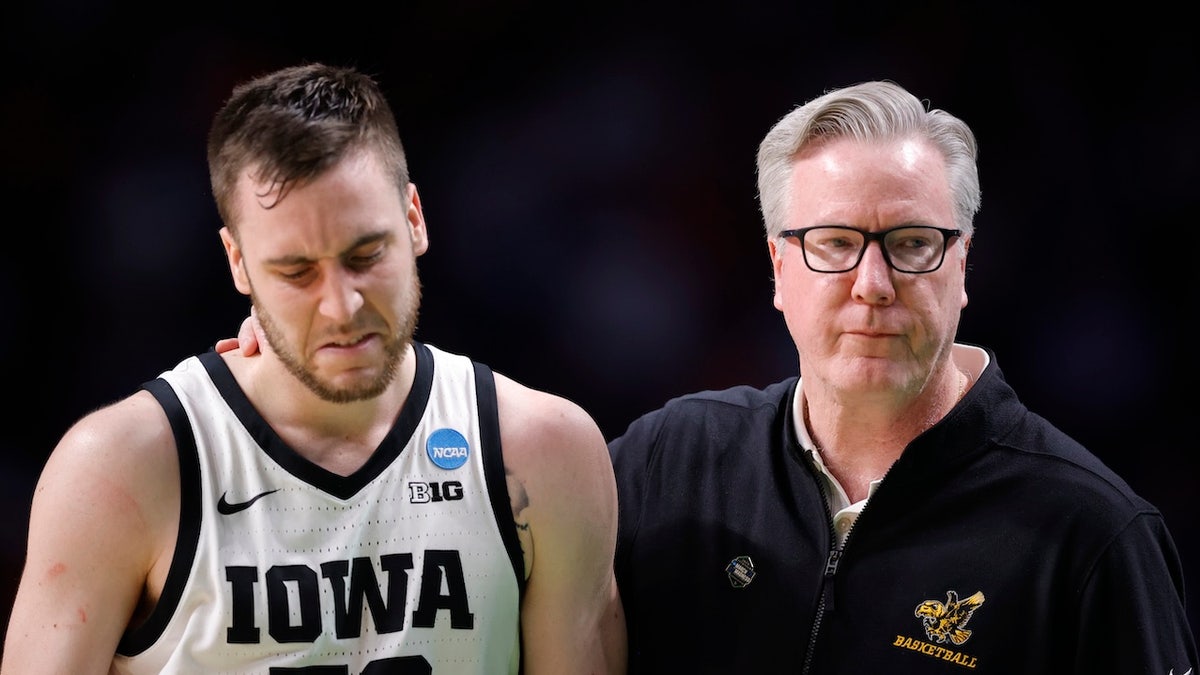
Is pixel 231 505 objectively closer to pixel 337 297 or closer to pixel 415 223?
pixel 337 297

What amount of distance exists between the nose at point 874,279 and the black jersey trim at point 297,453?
89 cm

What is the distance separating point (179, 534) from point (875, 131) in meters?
1.51

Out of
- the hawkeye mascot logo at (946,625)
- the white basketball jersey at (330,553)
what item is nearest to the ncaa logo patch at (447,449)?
the white basketball jersey at (330,553)

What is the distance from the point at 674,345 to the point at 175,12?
75.3 inches

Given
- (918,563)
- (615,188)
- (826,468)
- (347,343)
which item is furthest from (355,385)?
(615,188)

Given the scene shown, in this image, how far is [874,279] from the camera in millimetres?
2521

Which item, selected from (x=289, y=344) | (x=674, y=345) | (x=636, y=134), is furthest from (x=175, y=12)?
(x=289, y=344)

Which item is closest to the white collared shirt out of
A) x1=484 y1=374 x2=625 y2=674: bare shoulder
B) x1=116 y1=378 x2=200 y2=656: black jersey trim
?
x1=484 y1=374 x2=625 y2=674: bare shoulder

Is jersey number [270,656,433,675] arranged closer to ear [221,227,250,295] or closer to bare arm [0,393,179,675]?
bare arm [0,393,179,675]

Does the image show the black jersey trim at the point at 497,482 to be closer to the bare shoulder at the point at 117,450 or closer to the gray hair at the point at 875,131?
the bare shoulder at the point at 117,450

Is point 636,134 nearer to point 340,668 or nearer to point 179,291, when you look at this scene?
point 179,291

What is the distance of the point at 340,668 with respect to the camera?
7.52ft

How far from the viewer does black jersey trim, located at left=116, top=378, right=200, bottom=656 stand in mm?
2227

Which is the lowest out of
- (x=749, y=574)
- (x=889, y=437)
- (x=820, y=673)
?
(x=820, y=673)
